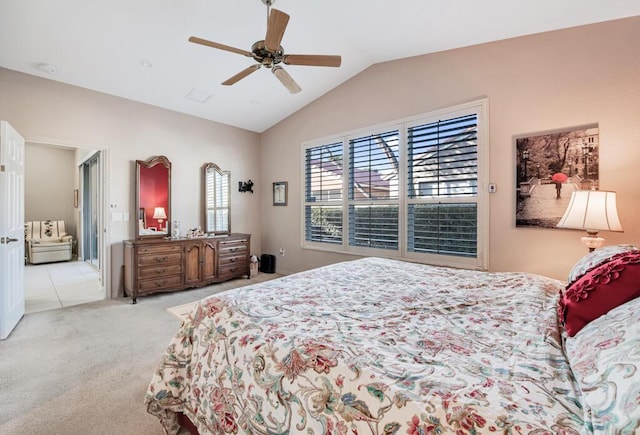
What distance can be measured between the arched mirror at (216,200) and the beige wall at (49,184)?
4.81 meters

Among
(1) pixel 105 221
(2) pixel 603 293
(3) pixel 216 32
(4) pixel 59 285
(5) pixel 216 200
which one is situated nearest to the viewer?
(2) pixel 603 293

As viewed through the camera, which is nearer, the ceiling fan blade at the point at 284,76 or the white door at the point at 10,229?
the ceiling fan blade at the point at 284,76

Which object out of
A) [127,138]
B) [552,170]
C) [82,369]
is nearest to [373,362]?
[82,369]

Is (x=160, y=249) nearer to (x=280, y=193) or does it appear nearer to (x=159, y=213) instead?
(x=159, y=213)

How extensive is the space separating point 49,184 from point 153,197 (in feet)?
16.7

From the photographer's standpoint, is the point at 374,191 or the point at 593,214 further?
the point at 374,191

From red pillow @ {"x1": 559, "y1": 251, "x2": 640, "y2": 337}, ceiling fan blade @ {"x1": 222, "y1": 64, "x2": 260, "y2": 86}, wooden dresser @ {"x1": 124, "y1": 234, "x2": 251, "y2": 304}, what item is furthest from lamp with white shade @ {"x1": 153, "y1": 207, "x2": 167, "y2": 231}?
red pillow @ {"x1": 559, "y1": 251, "x2": 640, "y2": 337}

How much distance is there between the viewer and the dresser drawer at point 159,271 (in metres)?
3.96

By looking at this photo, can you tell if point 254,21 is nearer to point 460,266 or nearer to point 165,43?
point 165,43

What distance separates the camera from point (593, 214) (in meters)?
2.22

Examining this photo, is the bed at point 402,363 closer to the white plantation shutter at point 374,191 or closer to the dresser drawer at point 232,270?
the white plantation shutter at point 374,191

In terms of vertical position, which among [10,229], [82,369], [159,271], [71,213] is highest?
[71,213]

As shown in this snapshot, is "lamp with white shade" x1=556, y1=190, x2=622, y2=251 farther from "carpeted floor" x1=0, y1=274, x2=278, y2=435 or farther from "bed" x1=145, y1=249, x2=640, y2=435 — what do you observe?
"carpeted floor" x1=0, y1=274, x2=278, y2=435

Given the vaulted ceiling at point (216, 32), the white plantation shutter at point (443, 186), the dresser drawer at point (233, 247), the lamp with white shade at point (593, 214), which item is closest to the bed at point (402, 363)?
the lamp with white shade at point (593, 214)
